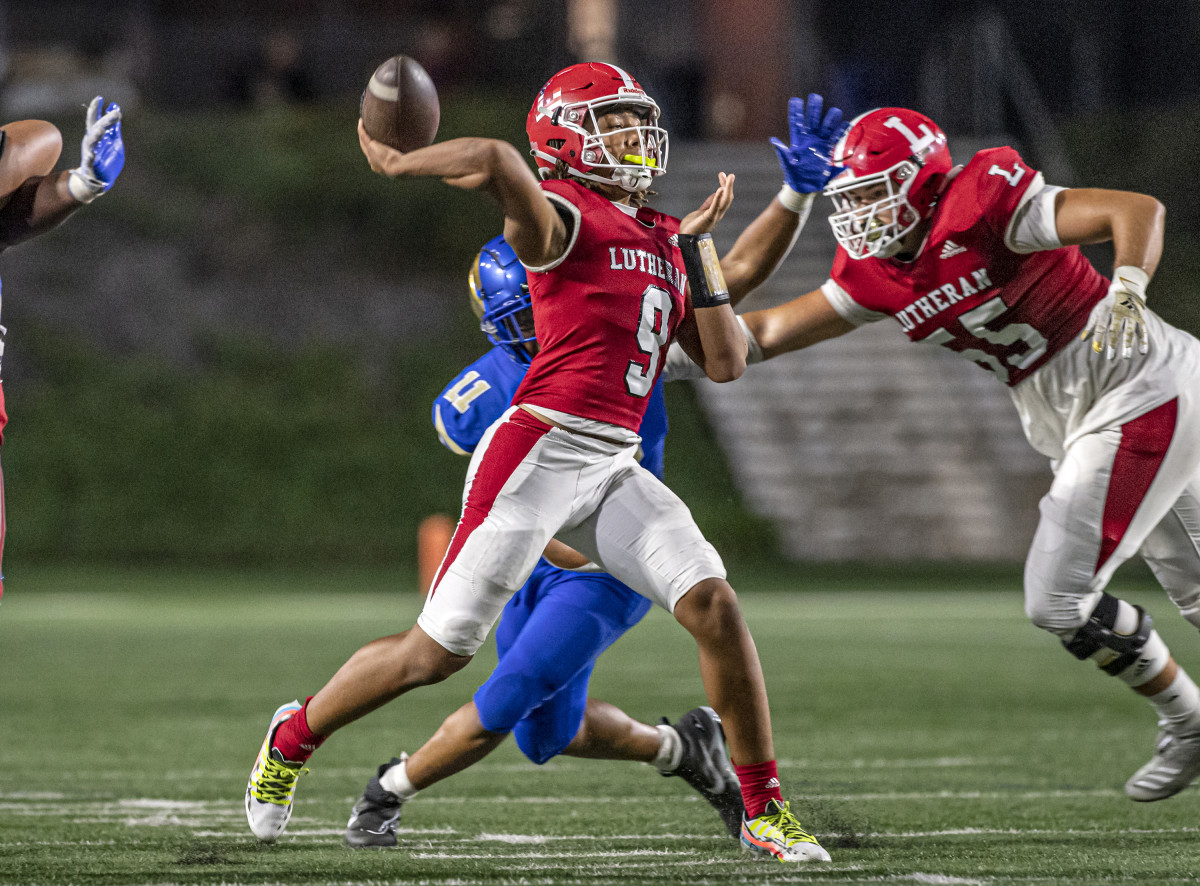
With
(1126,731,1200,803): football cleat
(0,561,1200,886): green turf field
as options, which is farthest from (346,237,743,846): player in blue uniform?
(1126,731,1200,803): football cleat

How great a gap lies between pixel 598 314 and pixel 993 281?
3.45ft

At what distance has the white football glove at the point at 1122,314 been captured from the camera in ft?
10.8

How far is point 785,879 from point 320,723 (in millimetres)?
1048

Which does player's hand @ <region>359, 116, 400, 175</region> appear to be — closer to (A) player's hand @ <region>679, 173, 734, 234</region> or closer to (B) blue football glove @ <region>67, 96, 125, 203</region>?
(B) blue football glove @ <region>67, 96, 125, 203</region>

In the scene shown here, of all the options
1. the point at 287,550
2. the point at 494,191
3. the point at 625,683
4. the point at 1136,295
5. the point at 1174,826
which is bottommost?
the point at 287,550

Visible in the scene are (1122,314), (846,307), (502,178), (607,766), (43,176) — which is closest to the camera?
(502,178)

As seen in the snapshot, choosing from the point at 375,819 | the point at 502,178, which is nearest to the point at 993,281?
the point at 502,178

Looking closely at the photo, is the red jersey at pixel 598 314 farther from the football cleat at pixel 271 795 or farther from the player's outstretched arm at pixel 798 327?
the football cleat at pixel 271 795

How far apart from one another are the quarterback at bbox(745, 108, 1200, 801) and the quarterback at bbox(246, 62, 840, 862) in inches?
23.9

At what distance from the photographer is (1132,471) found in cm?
360

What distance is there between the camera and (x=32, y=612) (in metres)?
10.2

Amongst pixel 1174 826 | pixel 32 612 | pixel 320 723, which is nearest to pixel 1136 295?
pixel 1174 826

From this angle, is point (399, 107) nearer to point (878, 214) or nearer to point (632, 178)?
point (632, 178)

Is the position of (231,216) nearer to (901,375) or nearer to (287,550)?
(287,550)
